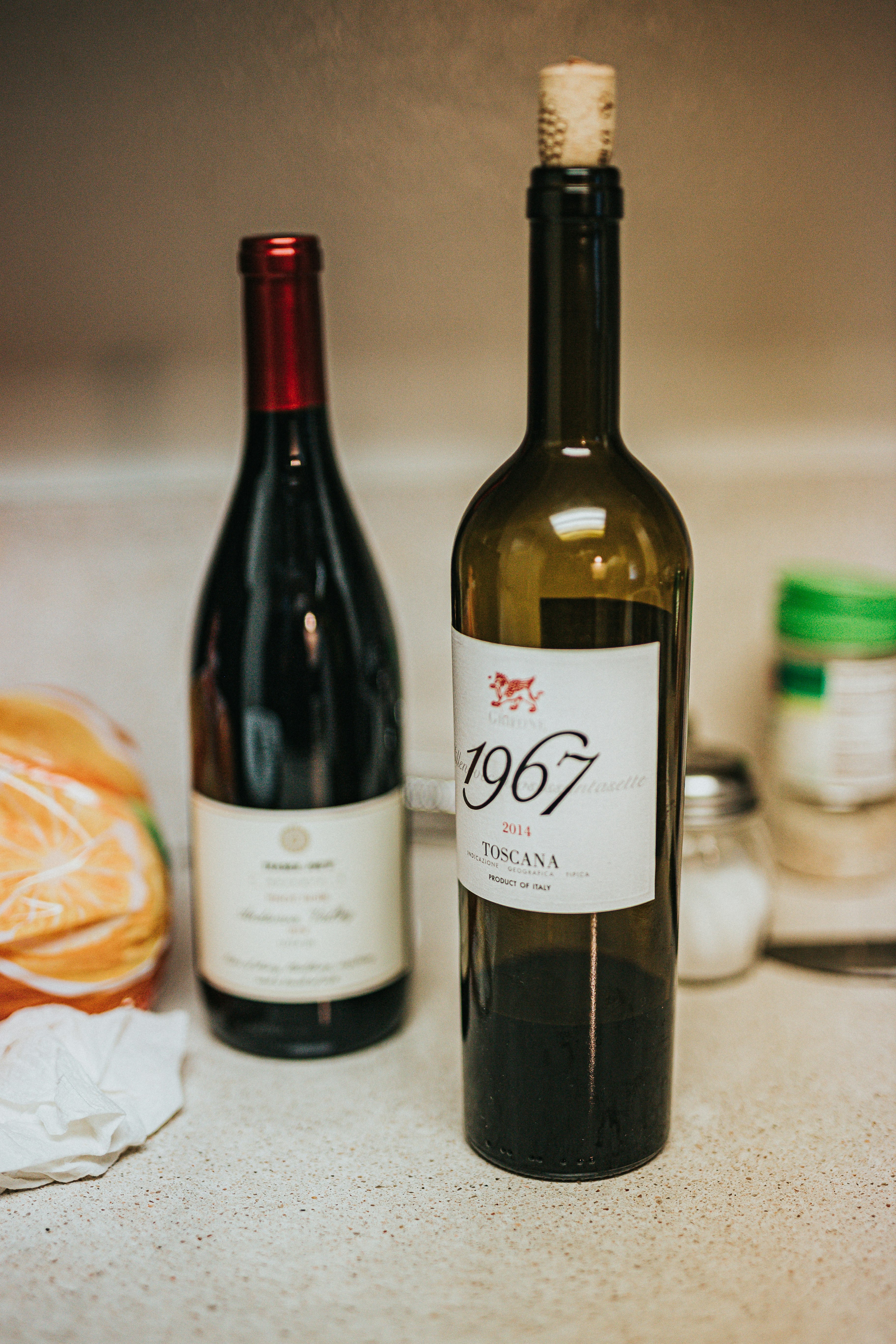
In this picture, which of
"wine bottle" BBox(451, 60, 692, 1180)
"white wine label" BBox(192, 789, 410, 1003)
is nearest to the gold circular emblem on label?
"white wine label" BBox(192, 789, 410, 1003)

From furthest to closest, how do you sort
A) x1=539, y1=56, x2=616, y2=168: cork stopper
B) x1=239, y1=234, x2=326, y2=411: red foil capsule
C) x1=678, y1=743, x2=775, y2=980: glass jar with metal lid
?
x1=678, y1=743, x2=775, y2=980: glass jar with metal lid < x1=239, y1=234, x2=326, y2=411: red foil capsule < x1=539, y1=56, x2=616, y2=168: cork stopper

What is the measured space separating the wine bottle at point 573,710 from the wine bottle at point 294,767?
11cm

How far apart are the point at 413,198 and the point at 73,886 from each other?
0.45m

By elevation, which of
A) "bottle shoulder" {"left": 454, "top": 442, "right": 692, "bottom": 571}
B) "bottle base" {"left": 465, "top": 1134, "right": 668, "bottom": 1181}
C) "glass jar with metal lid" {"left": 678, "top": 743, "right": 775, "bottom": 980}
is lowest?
"bottle base" {"left": 465, "top": 1134, "right": 668, "bottom": 1181}

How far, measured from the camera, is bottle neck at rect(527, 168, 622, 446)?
0.43 metres

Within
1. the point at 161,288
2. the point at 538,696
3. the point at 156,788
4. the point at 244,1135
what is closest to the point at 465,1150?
the point at 244,1135

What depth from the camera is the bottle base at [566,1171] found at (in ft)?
1.66

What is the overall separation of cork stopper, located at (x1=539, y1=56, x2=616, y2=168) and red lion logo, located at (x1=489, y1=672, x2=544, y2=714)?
Result: 183 mm

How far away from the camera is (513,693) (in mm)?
458

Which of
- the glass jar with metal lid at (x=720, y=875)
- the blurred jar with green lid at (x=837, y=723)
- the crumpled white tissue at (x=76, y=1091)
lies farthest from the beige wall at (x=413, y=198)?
the crumpled white tissue at (x=76, y=1091)

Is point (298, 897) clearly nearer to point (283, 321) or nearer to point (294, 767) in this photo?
point (294, 767)

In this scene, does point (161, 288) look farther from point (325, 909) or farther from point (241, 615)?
point (325, 909)

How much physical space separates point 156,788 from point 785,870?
43 centimetres

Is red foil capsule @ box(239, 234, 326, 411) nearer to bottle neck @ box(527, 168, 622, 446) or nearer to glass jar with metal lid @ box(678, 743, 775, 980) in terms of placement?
bottle neck @ box(527, 168, 622, 446)
